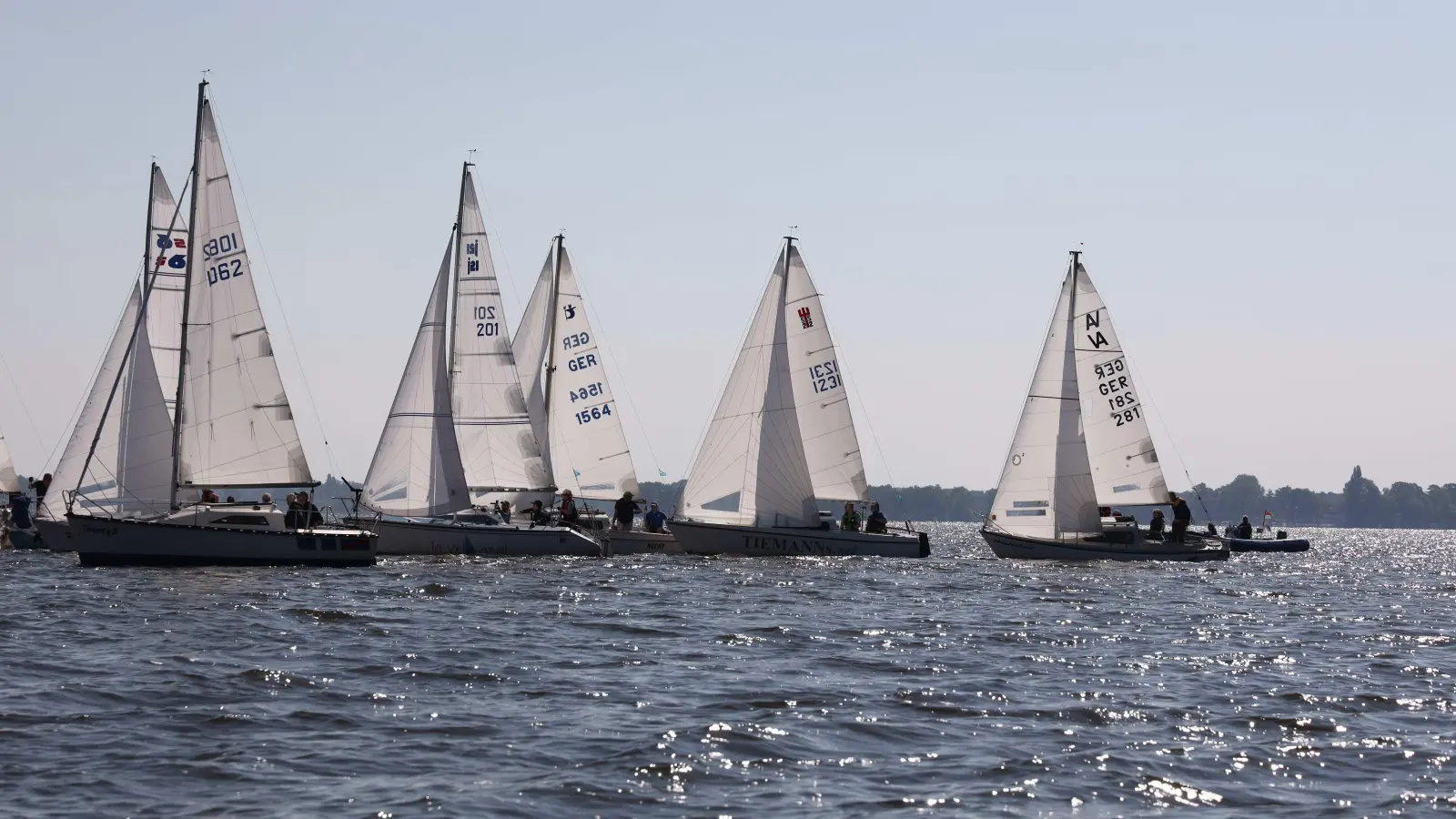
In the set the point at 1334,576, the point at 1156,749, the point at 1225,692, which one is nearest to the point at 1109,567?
the point at 1334,576

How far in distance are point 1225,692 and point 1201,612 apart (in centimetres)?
1224

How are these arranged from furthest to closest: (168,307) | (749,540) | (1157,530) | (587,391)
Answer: (587,391) → (1157,530) → (749,540) → (168,307)

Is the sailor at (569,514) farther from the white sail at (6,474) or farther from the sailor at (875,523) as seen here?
the white sail at (6,474)

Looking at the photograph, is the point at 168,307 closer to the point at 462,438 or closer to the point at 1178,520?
the point at 462,438

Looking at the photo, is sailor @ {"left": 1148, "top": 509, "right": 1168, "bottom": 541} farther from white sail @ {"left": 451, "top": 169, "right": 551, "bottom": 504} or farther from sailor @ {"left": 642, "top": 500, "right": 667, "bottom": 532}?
white sail @ {"left": 451, "top": 169, "right": 551, "bottom": 504}

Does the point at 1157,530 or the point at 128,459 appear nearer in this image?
the point at 128,459

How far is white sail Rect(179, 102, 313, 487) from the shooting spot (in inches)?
1417

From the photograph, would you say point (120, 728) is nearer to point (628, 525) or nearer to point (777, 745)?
point (777, 745)

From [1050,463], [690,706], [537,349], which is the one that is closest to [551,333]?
[537,349]

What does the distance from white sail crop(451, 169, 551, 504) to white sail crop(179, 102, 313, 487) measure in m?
11.4

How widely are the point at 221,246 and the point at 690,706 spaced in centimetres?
2350

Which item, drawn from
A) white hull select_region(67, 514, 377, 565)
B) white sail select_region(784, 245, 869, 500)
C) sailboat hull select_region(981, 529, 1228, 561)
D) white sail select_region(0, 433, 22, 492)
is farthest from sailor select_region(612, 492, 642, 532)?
white sail select_region(0, 433, 22, 492)

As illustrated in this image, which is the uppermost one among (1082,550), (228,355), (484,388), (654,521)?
(484,388)

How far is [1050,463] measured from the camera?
49781 mm
